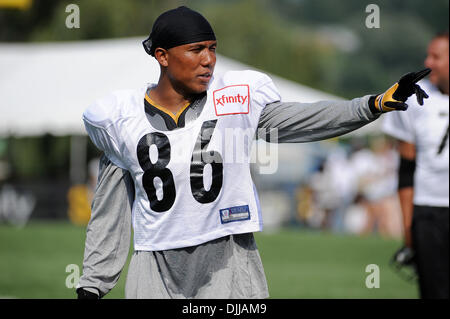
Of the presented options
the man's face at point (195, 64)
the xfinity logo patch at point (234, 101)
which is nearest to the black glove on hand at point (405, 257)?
the xfinity logo patch at point (234, 101)

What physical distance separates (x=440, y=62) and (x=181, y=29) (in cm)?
254

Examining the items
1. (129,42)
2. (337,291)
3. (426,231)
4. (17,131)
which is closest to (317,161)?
(129,42)

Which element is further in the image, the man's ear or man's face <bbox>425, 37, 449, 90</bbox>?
man's face <bbox>425, 37, 449, 90</bbox>

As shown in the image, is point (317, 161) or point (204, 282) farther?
point (317, 161)

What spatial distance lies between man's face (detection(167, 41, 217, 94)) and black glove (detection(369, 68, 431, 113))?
0.81 meters

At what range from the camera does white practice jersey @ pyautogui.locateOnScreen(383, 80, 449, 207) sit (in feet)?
18.8

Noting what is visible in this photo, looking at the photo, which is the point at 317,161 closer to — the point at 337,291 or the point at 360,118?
the point at 337,291

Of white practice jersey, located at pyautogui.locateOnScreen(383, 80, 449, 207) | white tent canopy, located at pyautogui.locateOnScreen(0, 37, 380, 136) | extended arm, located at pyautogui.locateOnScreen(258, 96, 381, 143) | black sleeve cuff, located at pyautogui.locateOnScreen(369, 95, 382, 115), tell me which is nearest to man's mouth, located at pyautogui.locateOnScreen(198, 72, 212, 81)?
extended arm, located at pyautogui.locateOnScreen(258, 96, 381, 143)

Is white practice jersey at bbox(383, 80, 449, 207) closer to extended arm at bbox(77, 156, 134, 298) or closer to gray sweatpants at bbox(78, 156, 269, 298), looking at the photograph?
gray sweatpants at bbox(78, 156, 269, 298)

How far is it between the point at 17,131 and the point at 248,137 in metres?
19.5

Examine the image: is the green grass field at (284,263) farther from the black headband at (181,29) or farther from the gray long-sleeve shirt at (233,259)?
the black headband at (181,29)

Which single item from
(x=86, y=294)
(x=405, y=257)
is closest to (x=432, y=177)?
(x=405, y=257)

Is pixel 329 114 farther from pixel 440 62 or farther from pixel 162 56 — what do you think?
pixel 440 62
